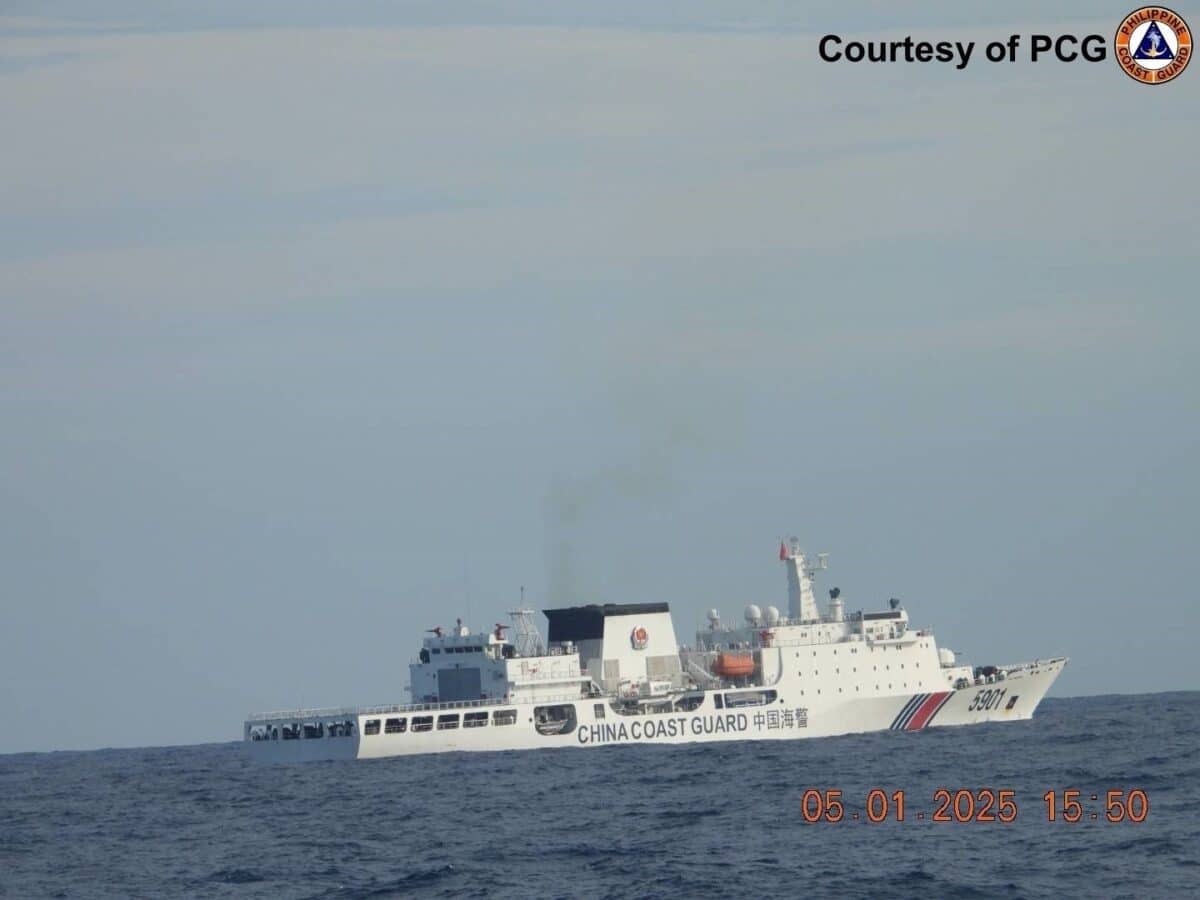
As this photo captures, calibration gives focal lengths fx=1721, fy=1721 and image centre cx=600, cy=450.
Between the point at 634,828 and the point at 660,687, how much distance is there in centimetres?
2589

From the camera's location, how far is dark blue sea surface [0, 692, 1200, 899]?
31312 mm

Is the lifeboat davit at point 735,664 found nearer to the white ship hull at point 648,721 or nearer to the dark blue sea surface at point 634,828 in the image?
the white ship hull at point 648,721

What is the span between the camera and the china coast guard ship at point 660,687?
6172cm

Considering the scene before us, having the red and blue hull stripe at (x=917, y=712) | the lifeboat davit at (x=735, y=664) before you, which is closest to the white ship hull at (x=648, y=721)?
the red and blue hull stripe at (x=917, y=712)

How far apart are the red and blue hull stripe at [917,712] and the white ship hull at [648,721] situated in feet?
0.12

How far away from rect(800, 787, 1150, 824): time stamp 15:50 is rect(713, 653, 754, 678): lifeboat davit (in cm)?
2291

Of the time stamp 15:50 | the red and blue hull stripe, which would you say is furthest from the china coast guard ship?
the time stamp 15:50

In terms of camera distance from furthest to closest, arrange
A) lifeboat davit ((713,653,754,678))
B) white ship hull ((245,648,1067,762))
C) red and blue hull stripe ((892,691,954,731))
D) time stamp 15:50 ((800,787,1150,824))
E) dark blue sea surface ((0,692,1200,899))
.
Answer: lifeboat davit ((713,653,754,678)), red and blue hull stripe ((892,691,954,731)), white ship hull ((245,648,1067,762)), time stamp 15:50 ((800,787,1150,824)), dark blue sea surface ((0,692,1200,899))

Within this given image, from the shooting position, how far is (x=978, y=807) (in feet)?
129

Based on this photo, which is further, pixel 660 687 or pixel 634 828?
pixel 660 687

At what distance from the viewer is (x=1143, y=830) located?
113 feet

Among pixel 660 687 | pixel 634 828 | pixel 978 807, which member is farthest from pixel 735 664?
pixel 634 828

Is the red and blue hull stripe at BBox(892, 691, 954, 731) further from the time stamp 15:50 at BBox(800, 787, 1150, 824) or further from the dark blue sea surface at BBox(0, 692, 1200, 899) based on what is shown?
the time stamp 15:50 at BBox(800, 787, 1150, 824)

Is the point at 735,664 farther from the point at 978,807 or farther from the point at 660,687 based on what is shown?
the point at 978,807
